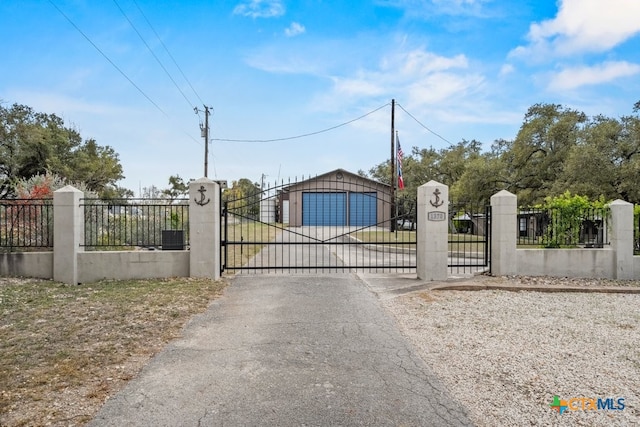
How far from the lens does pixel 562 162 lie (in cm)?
2320

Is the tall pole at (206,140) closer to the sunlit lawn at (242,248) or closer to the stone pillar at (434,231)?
the sunlit lawn at (242,248)

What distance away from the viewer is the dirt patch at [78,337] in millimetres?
3143

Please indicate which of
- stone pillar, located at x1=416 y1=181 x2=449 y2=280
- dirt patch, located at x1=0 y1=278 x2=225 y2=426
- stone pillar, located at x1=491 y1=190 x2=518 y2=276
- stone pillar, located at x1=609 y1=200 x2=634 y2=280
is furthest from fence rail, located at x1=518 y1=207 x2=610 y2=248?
dirt patch, located at x1=0 y1=278 x2=225 y2=426

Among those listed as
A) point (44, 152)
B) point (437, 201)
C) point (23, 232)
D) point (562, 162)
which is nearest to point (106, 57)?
point (23, 232)

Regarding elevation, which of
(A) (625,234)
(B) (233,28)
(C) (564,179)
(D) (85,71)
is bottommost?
(A) (625,234)

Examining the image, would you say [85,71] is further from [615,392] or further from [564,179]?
[564,179]

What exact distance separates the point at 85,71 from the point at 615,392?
16.4m

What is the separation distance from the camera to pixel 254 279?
349 inches

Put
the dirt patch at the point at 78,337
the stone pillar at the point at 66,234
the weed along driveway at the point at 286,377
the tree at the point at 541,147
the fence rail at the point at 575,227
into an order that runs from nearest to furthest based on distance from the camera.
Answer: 1. the weed along driveway at the point at 286,377
2. the dirt patch at the point at 78,337
3. the stone pillar at the point at 66,234
4. the fence rail at the point at 575,227
5. the tree at the point at 541,147

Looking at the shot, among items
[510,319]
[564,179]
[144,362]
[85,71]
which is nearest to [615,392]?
[510,319]

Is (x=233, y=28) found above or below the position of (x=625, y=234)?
above

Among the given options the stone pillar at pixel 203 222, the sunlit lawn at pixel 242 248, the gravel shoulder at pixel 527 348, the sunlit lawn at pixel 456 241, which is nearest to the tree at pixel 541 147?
the sunlit lawn at pixel 456 241

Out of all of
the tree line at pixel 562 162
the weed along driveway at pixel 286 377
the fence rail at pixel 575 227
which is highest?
the tree line at pixel 562 162

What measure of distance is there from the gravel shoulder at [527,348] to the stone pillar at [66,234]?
698 cm
